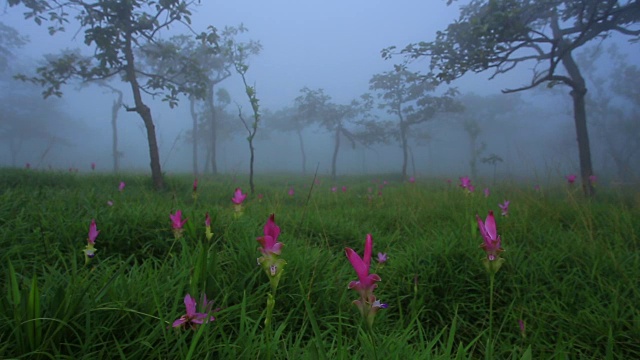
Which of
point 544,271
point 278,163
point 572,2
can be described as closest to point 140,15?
point 544,271

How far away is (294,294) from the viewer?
163 cm

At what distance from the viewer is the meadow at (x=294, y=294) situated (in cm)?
104

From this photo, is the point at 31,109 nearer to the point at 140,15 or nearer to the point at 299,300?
the point at 140,15

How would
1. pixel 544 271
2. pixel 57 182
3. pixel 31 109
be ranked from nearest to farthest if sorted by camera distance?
pixel 544 271 < pixel 57 182 < pixel 31 109

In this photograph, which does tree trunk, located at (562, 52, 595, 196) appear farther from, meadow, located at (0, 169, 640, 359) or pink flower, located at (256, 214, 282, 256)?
pink flower, located at (256, 214, 282, 256)

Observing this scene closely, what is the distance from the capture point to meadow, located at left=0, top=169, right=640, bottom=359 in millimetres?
1043

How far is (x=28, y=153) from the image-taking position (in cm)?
5666

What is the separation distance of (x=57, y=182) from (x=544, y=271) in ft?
27.6

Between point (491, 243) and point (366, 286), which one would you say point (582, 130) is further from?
point (366, 286)

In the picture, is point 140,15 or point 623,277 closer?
point 623,277

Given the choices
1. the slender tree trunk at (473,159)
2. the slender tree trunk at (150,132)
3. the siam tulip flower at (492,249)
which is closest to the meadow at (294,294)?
the siam tulip flower at (492,249)

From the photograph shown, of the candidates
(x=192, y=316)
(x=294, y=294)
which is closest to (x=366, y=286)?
(x=192, y=316)

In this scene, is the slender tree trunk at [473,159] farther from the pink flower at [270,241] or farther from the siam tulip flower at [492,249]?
the pink flower at [270,241]

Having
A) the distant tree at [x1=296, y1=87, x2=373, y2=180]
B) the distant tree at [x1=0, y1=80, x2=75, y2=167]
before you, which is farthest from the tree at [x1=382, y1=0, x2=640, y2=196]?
the distant tree at [x1=0, y1=80, x2=75, y2=167]
